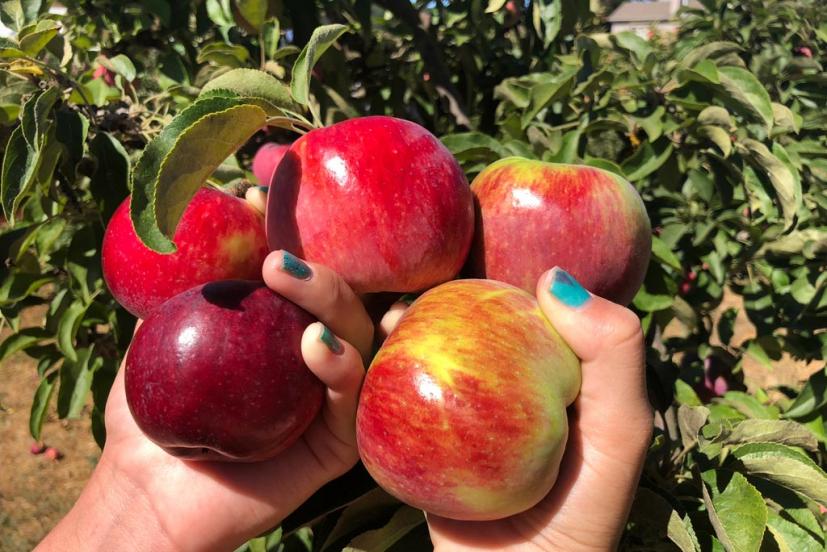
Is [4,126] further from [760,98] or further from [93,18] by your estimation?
[760,98]

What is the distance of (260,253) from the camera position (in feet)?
3.40

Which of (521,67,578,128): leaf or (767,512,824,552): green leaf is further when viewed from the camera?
(521,67,578,128): leaf

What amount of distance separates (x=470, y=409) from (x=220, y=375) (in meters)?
0.33

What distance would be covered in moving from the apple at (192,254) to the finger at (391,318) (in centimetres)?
22

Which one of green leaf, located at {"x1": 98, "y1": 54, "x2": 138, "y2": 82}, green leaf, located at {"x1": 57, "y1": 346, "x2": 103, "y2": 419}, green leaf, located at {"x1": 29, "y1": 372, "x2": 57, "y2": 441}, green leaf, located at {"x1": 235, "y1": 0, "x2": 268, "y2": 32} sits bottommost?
green leaf, located at {"x1": 29, "y1": 372, "x2": 57, "y2": 441}

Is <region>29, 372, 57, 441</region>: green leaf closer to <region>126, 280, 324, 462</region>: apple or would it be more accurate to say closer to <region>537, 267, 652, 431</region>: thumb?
<region>126, 280, 324, 462</region>: apple

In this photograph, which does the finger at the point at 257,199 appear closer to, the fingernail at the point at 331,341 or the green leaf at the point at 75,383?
the fingernail at the point at 331,341

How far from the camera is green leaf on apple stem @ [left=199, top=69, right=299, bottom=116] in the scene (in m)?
0.91

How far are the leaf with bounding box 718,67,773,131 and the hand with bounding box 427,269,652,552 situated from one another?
81 cm

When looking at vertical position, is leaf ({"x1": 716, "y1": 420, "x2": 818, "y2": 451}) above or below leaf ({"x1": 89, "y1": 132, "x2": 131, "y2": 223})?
below

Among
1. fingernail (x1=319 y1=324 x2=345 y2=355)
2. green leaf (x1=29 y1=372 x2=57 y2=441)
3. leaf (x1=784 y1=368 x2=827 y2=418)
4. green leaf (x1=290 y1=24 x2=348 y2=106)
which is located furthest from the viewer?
green leaf (x1=29 y1=372 x2=57 y2=441)

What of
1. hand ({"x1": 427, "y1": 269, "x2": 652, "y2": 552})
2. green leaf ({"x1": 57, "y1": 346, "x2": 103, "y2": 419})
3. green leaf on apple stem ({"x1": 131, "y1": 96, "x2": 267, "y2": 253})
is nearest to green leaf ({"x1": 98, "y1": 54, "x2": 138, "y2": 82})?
green leaf ({"x1": 57, "y1": 346, "x2": 103, "y2": 419})

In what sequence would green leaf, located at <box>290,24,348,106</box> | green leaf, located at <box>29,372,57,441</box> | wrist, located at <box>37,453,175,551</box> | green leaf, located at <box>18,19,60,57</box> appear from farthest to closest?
green leaf, located at <box>29,372,57,441</box>
green leaf, located at <box>18,19,60,57</box>
wrist, located at <box>37,453,175,551</box>
green leaf, located at <box>290,24,348,106</box>

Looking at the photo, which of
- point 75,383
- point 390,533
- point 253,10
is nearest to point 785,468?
point 390,533
